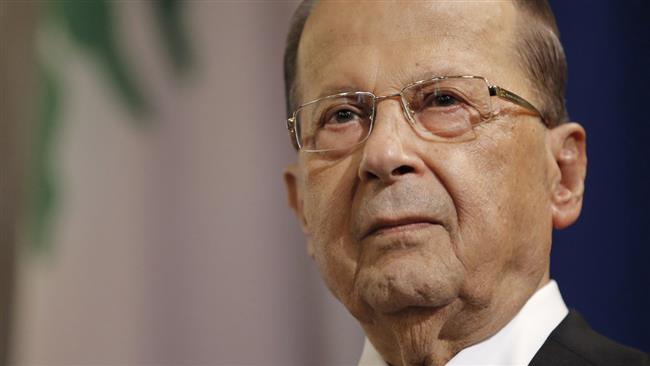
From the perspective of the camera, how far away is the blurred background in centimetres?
274

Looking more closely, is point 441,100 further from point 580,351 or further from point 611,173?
point 611,173

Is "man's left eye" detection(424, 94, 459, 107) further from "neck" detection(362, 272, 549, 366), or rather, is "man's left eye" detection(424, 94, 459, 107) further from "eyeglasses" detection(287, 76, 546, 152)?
"neck" detection(362, 272, 549, 366)

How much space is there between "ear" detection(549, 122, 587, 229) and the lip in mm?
359

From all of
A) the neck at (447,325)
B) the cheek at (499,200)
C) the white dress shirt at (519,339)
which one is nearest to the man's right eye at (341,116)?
the cheek at (499,200)

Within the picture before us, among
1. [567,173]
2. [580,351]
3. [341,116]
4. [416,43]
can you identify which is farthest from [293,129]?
[580,351]

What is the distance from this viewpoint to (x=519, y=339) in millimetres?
1581

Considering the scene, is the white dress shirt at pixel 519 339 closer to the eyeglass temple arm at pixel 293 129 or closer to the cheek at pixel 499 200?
the cheek at pixel 499 200

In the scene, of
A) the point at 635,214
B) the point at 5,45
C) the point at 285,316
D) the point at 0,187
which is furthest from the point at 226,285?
the point at 635,214

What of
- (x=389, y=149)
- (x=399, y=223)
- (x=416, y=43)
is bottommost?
(x=399, y=223)

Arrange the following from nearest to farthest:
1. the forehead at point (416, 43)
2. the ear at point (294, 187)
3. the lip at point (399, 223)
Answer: the lip at point (399, 223) < the forehead at point (416, 43) < the ear at point (294, 187)

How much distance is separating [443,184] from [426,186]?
0.13 feet

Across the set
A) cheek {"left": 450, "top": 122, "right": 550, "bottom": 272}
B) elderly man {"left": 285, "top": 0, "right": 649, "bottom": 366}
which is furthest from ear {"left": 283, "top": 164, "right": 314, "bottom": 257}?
cheek {"left": 450, "top": 122, "right": 550, "bottom": 272}

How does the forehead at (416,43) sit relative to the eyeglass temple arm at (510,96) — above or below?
above

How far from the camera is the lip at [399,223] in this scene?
58.9 inches
